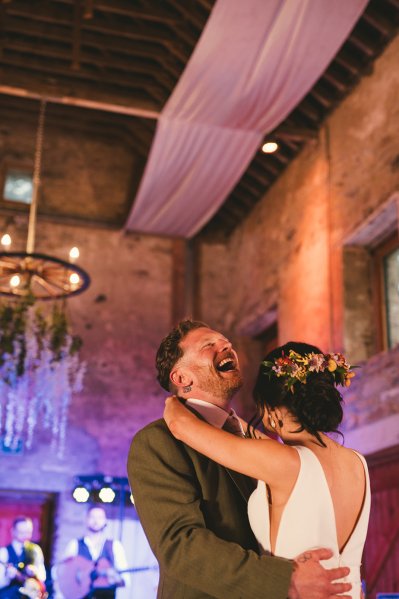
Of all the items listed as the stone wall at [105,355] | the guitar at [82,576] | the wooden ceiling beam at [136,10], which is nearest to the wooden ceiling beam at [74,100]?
the wooden ceiling beam at [136,10]

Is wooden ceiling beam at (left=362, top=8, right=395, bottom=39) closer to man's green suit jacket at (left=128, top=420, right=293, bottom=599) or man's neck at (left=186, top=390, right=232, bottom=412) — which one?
man's neck at (left=186, top=390, right=232, bottom=412)

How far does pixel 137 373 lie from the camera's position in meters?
9.71

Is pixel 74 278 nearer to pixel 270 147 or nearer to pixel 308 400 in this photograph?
pixel 270 147

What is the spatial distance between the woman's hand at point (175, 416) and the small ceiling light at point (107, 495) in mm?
6395

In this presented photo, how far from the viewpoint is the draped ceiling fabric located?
582 cm

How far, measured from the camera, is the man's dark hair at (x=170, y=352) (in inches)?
89.0

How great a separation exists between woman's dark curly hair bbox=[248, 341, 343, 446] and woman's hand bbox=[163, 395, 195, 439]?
0.69 ft

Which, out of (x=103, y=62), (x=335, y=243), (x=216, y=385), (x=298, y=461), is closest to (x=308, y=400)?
(x=298, y=461)

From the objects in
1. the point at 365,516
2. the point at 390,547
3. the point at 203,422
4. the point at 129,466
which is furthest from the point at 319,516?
the point at 390,547

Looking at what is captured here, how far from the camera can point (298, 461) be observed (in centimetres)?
181

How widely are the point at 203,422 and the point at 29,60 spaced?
7374mm

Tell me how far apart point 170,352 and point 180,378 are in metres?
0.10

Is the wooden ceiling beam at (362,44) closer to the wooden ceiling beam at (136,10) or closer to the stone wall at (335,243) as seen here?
the stone wall at (335,243)

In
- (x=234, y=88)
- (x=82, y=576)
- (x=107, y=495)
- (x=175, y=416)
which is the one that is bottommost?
(x=82, y=576)
